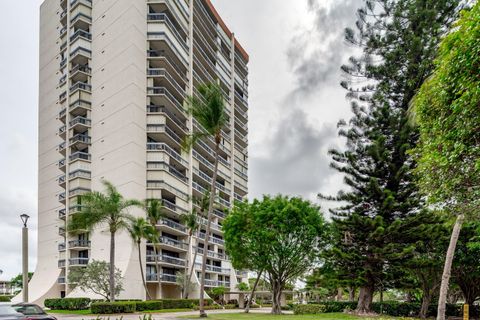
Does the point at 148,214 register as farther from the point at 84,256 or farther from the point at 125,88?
the point at 125,88

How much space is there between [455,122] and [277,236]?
19.4 meters

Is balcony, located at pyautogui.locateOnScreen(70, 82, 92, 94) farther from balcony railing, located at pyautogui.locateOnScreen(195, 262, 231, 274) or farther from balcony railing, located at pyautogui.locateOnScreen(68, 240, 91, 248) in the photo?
balcony railing, located at pyautogui.locateOnScreen(195, 262, 231, 274)

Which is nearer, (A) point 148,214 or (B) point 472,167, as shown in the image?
(B) point 472,167

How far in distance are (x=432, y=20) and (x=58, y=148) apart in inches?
1598

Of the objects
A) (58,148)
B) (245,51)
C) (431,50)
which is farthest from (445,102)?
(245,51)

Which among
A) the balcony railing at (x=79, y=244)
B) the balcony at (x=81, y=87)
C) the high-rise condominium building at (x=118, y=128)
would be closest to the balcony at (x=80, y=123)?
the high-rise condominium building at (x=118, y=128)

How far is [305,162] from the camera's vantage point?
30516 mm

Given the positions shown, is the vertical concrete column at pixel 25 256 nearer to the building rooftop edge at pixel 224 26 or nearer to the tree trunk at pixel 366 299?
the tree trunk at pixel 366 299

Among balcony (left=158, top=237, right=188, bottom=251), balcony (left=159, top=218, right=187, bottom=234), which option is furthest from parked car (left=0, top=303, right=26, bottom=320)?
balcony (left=159, top=218, right=187, bottom=234)

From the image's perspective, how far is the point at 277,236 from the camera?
27125 millimetres

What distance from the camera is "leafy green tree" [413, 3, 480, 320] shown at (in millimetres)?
7719

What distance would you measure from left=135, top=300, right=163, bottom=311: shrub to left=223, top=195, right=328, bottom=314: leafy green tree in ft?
26.7

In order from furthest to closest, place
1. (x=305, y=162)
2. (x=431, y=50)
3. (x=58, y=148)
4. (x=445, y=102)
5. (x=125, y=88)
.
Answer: (x=58, y=148)
(x=125, y=88)
(x=305, y=162)
(x=431, y=50)
(x=445, y=102)

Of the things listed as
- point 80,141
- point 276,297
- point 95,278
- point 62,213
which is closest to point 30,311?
point 276,297
